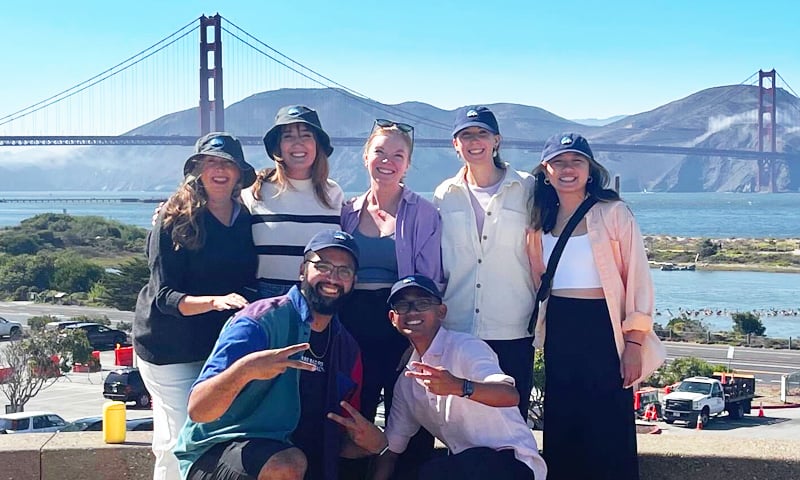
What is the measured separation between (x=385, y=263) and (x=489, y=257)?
35 centimetres

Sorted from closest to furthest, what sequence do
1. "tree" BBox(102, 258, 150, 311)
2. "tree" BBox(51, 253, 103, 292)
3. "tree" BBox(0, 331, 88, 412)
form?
"tree" BBox(0, 331, 88, 412)
"tree" BBox(102, 258, 150, 311)
"tree" BBox(51, 253, 103, 292)

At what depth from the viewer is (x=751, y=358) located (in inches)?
1139

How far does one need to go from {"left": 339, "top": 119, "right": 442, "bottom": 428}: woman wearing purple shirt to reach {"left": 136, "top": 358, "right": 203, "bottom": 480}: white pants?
566mm

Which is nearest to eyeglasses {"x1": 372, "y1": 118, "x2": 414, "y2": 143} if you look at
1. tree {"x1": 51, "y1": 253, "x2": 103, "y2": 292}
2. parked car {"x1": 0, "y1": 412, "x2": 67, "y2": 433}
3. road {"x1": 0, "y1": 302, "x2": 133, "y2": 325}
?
parked car {"x1": 0, "y1": 412, "x2": 67, "y2": 433}

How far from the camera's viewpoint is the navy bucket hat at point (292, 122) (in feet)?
12.4

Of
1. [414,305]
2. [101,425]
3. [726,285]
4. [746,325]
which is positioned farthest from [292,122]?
[726,285]

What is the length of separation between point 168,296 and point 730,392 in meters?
18.9

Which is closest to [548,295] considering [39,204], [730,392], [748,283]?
[730,392]

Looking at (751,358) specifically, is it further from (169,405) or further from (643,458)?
(169,405)

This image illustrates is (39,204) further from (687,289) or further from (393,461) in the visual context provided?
(393,461)

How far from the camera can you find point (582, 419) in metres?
3.51

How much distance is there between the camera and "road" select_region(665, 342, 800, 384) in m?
26.5

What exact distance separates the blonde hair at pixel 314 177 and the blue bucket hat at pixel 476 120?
1.59ft

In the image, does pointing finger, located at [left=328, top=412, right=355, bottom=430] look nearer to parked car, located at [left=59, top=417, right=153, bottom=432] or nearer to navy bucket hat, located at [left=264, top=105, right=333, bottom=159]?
navy bucket hat, located at [left=264, top=105, right=333, bottom=159]
